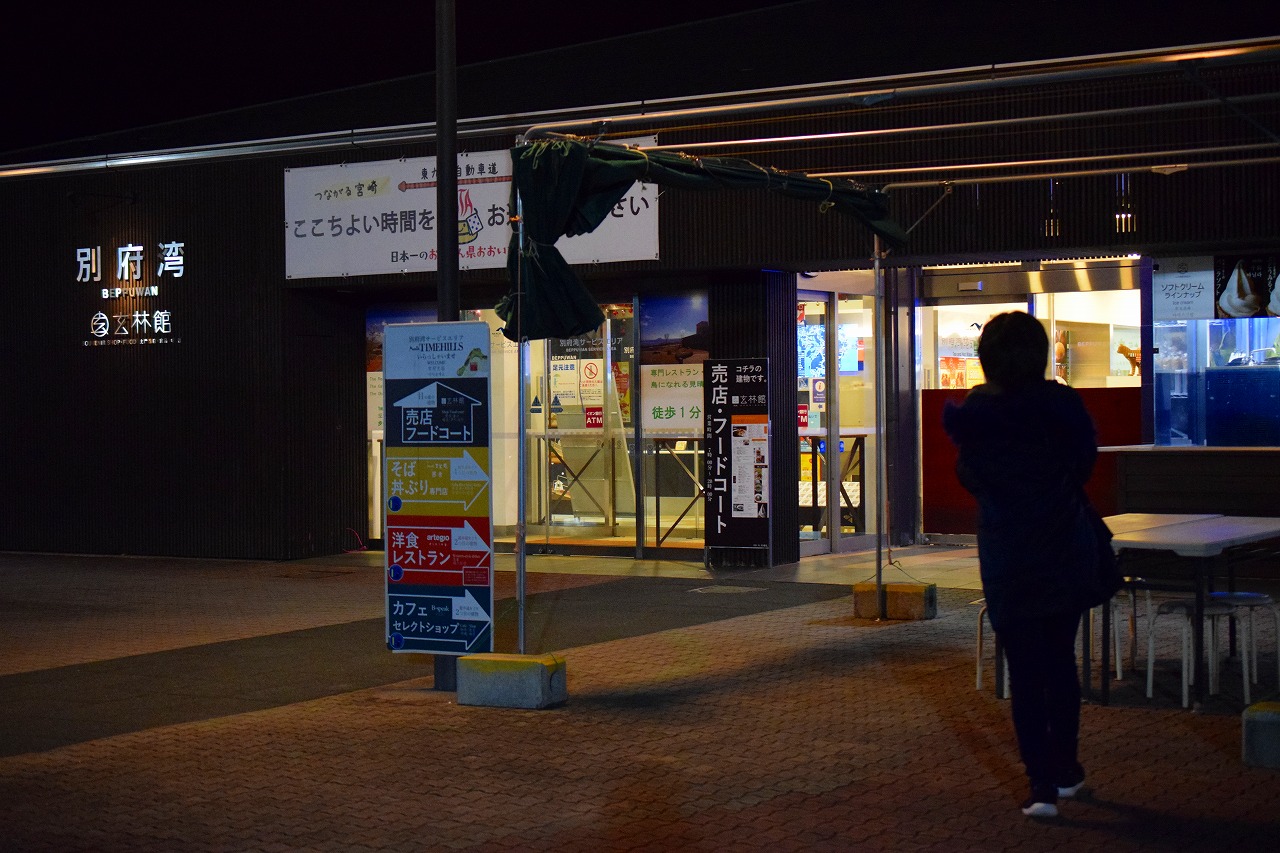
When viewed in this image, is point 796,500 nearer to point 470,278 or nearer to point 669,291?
point 669,291

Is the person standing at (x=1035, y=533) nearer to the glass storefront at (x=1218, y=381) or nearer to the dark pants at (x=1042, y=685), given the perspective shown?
the dark pants at (x=1042, y=685)

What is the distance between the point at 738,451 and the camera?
15102mm

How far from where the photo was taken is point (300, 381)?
17.2 meters

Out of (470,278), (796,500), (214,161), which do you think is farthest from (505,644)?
(214,161)

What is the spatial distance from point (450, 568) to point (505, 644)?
208 cm

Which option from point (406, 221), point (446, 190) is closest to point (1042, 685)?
point (446, 190)

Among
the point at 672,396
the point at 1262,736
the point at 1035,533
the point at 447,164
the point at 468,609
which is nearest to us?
the point at 1035,533

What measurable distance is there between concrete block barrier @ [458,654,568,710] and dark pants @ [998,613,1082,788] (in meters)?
3.08

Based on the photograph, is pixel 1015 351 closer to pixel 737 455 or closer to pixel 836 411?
pixel 737 455

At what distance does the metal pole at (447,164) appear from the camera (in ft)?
28.4

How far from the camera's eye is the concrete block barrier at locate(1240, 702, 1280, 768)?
20.8 ft

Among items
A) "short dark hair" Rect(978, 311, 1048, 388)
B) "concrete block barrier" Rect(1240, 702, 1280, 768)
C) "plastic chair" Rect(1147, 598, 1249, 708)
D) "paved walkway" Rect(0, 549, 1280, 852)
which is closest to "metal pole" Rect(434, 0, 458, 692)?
"paved walkway" Rect(0, 549, 1280, 852)

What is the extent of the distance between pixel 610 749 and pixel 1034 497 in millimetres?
2580

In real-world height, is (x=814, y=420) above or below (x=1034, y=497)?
above
